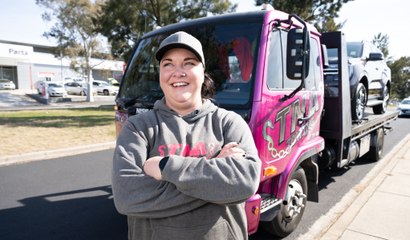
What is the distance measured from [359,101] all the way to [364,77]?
0.52 m

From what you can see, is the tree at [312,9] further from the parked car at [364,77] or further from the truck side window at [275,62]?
the truck side window at [275,62]

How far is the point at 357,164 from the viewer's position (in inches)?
282

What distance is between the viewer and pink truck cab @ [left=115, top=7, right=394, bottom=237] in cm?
275

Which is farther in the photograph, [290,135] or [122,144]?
[290,135]

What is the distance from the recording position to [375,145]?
699cm

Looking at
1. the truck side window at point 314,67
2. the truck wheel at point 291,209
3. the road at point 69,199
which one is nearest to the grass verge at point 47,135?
the road at point 69,199

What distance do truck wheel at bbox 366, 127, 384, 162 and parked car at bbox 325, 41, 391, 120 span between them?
554mm

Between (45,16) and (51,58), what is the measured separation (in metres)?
27.5

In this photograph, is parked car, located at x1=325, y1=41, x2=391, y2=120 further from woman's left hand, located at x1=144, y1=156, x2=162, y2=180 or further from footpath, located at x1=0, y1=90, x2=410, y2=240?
woman's left hand, located at x1=144, y1=156, x2=162, y2=180

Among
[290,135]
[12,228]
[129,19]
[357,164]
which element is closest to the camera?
[290,135]

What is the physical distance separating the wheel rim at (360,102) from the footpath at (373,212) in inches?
48.6

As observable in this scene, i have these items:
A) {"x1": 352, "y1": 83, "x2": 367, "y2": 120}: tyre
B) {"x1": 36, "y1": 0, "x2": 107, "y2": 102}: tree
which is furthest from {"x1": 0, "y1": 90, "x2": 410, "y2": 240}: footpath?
{"x1": 36, "y1": 0, "x2": 107, "y2": 102}: tree

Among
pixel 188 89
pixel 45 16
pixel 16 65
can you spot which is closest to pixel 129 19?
pixel 45 16

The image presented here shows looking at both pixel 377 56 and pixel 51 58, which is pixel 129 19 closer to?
pixel 377 56
